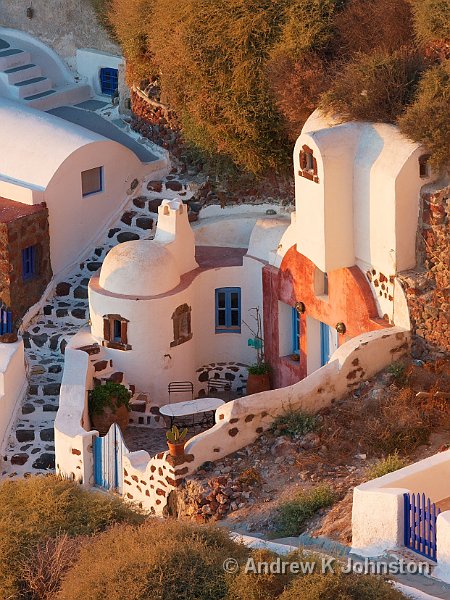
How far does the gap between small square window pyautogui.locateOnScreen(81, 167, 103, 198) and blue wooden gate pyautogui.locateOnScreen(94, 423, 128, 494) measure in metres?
6.62

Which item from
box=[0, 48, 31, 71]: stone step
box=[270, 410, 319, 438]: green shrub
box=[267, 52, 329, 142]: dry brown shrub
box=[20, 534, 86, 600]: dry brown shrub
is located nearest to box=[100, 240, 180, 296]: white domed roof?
box=[267, 52, 329, 142]: dry brown shrub

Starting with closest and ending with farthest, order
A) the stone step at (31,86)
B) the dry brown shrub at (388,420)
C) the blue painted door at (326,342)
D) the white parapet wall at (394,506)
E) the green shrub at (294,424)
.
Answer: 1. the white parapet wall at (394,506)
2. the dry brown shrub at (388,420)
3. the green shrub at (294,424)
4. the blue painted door at (326,342)
5. the stone step at (31,86)

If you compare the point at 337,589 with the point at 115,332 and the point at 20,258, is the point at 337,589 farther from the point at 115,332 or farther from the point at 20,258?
the point at 20,258

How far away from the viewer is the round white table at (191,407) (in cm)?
2725

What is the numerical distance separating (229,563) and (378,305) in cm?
853

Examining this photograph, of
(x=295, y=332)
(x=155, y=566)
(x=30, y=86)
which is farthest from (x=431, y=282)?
(x=30, y=86)

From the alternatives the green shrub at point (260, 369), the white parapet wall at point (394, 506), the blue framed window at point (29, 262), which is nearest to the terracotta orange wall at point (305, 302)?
the green shrub at point (260, 369)

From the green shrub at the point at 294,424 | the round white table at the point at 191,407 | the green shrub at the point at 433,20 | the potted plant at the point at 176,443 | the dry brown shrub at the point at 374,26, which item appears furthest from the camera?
the dry brown shrub at the point at 374,26

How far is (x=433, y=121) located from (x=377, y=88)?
139 cm

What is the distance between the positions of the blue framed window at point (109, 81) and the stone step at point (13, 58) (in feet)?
5.28

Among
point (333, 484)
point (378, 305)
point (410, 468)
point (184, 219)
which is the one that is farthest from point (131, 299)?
point (410, 468)

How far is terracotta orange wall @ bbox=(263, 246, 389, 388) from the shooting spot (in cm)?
2731

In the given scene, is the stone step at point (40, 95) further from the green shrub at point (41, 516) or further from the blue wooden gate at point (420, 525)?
the blue wooden gate at point (420, 525)

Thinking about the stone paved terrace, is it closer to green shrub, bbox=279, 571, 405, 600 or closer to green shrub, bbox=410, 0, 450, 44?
green shrub, bbox=410, 0, 450, 44
